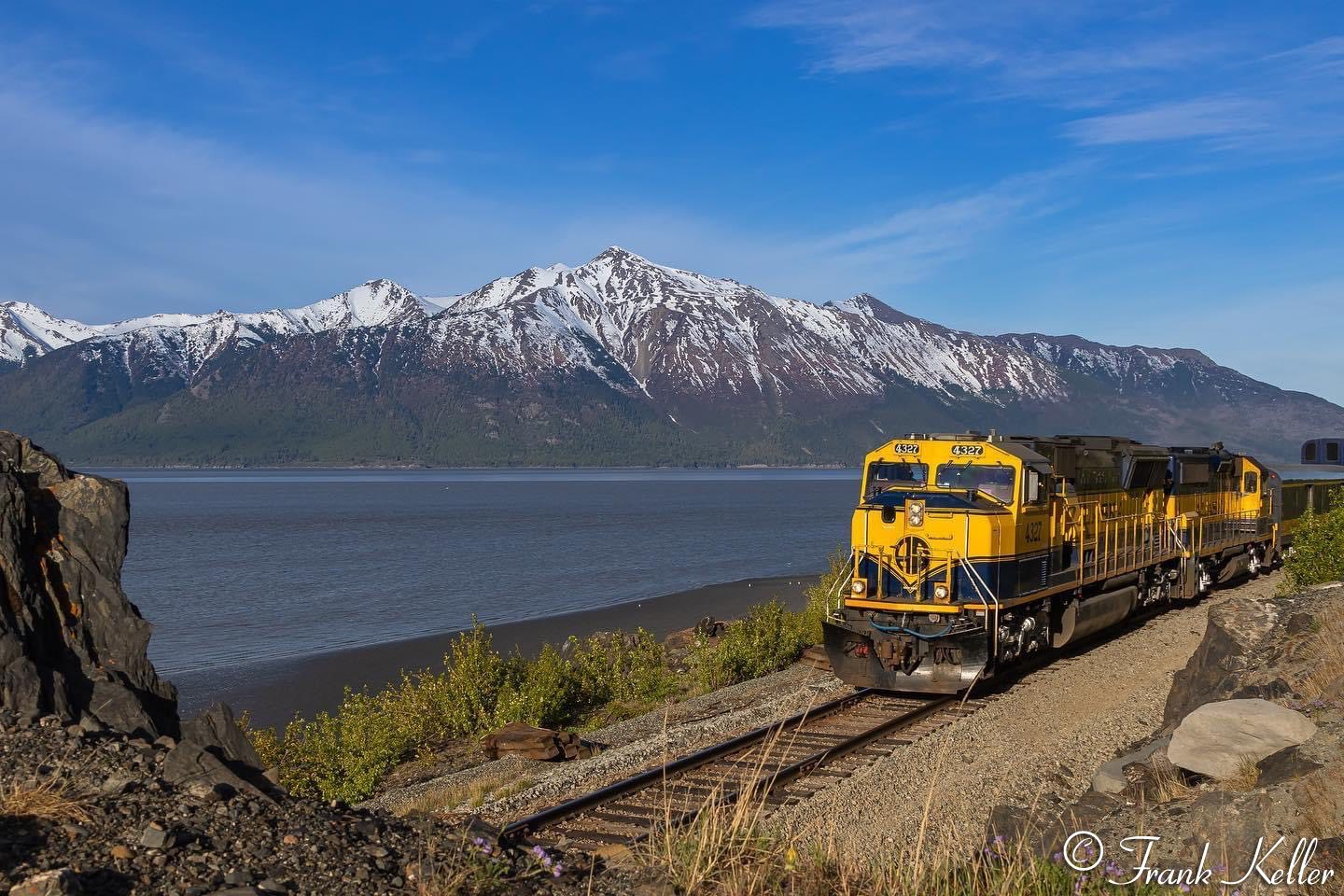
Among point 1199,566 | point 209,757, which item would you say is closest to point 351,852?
point 209,757

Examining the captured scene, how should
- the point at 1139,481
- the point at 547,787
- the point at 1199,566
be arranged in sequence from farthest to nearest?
the point at 1199,566, the point at 1139,481, the point at 547,787

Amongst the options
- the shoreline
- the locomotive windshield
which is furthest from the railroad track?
the shoreline

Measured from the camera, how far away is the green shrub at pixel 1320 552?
63.6 feet

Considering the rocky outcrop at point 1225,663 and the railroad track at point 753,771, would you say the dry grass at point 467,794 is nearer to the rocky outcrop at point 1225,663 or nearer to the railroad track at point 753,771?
the railroad track at point 753,771

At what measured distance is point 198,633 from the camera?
36.4 metres

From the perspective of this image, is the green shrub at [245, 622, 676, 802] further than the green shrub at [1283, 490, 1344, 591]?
No

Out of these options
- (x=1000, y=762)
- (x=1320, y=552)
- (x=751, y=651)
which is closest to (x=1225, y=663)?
(x=1000, y=762)

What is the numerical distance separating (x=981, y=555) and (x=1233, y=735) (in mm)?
6329

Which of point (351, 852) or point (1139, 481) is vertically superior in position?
point (1139, 481)

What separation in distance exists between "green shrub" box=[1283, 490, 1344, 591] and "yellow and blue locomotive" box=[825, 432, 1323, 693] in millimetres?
2751

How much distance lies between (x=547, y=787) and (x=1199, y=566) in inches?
787

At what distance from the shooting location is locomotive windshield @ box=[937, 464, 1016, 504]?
16.4 metres

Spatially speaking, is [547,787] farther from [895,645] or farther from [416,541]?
[416,541]

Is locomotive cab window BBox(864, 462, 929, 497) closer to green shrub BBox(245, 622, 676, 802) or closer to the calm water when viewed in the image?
green shrub BBox(245, 622, 676, 802)
